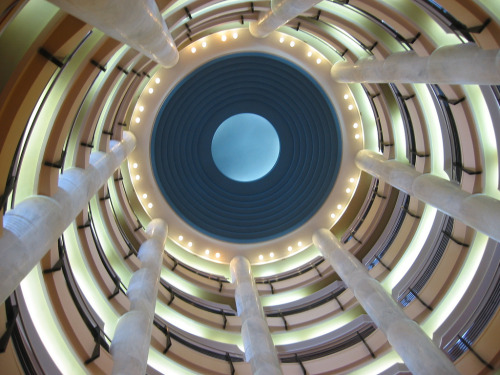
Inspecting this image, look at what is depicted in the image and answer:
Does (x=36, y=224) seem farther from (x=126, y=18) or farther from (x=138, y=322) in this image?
(x=138, y=322)

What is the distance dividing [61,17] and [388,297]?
12402 millimetres

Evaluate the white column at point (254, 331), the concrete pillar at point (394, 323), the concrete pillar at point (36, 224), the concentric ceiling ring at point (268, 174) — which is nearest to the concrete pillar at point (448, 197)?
the concrete pillar at point (394, 323)

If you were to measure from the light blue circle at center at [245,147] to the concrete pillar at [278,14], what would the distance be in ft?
18.3

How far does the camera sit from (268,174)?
76.0 feet

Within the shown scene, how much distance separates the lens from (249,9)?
1602cm

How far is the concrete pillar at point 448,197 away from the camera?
9070 mm

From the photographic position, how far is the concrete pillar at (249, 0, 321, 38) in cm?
1315

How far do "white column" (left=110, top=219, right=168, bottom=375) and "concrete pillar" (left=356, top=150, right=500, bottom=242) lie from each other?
8602 millimetres

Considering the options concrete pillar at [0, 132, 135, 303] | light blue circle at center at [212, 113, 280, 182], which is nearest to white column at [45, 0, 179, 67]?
concrete pillar at [0, 132, 135, 303]

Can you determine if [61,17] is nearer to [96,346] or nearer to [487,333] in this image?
[96,346]

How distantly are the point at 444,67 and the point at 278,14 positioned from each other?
24.5 feet

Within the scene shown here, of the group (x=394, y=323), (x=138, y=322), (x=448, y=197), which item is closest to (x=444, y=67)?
(x=448, y=197)

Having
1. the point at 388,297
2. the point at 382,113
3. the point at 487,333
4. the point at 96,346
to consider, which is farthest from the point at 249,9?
the point at 487,333

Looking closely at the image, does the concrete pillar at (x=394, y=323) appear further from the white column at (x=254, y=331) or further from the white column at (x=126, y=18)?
the white column at (x=126, y=18)
